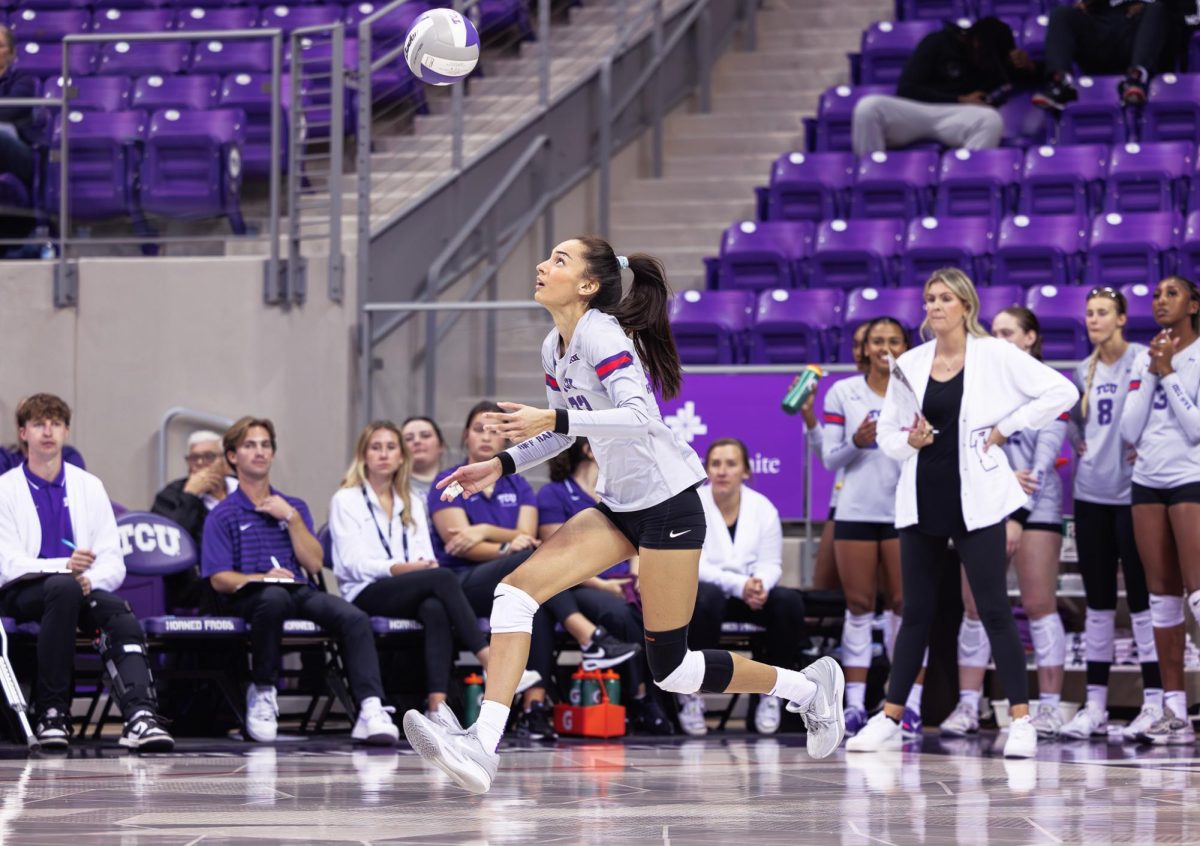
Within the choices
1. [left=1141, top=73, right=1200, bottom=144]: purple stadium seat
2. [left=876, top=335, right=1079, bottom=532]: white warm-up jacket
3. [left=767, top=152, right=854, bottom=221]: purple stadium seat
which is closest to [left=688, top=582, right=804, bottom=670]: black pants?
[left=876, top=335, right=1079, bottom=532]: white warm-up jacket

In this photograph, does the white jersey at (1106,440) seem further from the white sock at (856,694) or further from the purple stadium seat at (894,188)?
the purple stadium seat at (894,188)

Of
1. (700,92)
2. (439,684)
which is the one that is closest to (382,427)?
(439,684)

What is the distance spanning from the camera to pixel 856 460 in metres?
9.12

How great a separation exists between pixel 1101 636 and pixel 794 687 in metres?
3.14

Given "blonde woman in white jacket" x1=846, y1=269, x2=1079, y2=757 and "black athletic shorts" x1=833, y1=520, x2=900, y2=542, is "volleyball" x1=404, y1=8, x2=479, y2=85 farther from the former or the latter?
"black athletic shorts" x1=833, y1=520, x2=900, y2=542

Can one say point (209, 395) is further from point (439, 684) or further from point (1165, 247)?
point (1165, 247)

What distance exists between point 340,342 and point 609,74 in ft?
12.4

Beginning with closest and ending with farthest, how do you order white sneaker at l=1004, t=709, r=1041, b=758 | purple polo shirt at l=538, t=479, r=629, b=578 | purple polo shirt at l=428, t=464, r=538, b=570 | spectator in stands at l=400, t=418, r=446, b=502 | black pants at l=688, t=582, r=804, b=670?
white sneaker at l=1004, t=709, r=1041, b=758 < black pants at l=688, t=582, r=804, b=670 < purple polo shirt at l=428, t=464, r=538, b=570 < purple polo shirt at l=538, t=479, r=629, b=578 < spectator in stands at l=400, t=418, r=446, b=502

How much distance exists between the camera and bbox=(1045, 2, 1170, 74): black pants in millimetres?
13281

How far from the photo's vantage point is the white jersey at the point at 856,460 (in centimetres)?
902

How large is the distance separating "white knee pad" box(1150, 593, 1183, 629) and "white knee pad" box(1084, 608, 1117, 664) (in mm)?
349

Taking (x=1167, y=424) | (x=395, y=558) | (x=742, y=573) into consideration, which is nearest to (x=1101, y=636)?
(x=1167, y=424)

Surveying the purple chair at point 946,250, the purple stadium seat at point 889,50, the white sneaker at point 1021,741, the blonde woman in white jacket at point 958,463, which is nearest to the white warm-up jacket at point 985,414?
the blonde woman in white jacket at point 958,463

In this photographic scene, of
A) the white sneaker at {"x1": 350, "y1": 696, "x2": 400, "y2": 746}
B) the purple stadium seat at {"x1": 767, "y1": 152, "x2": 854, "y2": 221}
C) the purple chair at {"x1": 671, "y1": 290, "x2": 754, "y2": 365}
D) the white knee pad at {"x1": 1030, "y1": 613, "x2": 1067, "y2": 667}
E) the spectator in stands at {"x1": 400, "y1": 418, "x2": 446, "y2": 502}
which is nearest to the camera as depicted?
the white sneaker at {"x1": 350, "y1": 696, "x2": 400, "y2": 746}
